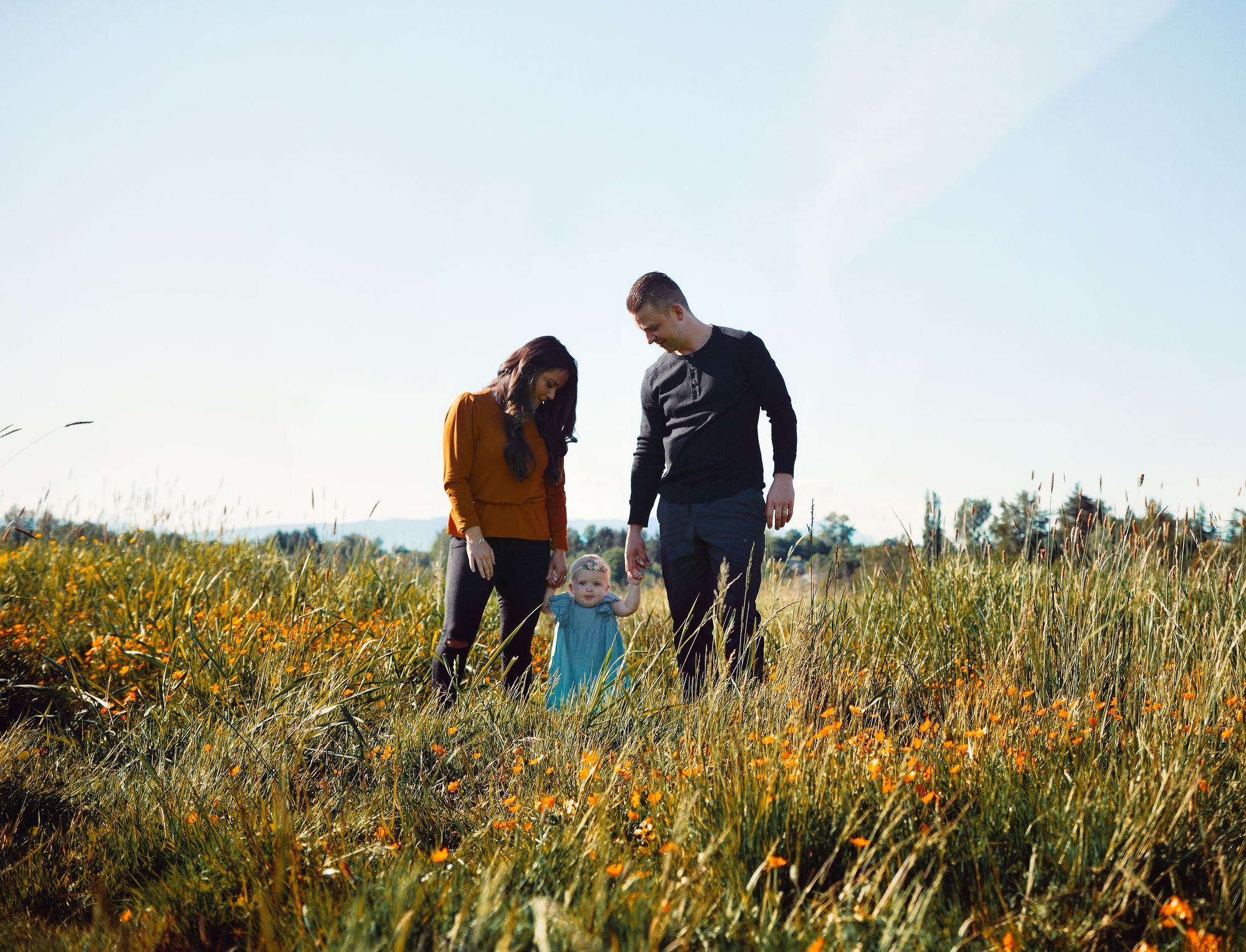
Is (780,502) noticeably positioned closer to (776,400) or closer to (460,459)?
(776,400)

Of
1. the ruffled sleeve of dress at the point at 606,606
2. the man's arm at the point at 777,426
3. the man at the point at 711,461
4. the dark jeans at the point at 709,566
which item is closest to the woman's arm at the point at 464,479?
the ruffled sleeve of dress at the point at 606,606

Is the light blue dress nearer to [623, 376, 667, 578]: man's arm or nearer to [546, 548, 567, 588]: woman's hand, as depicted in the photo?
[546, 548, 567, 588]: woman's hand

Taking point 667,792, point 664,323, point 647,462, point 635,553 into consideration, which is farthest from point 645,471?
point 667,792

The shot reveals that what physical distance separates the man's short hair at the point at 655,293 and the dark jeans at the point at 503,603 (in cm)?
127

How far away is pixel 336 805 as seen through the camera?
2.66m

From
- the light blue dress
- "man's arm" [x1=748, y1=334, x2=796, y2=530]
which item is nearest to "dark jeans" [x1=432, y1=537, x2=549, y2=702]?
the light blue dress

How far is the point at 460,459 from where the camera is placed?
397cm

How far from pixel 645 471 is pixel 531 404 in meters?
0.71

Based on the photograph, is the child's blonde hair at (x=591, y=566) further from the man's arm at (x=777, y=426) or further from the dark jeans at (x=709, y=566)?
the man's arm at (x=777, y=426)

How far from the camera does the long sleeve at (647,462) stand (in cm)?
439

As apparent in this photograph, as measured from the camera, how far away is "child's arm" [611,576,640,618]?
425 centimetres

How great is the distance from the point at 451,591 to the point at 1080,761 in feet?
8.72

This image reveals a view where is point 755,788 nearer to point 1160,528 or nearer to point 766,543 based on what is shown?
point 766,543

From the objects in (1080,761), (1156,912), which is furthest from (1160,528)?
(1156,912)
